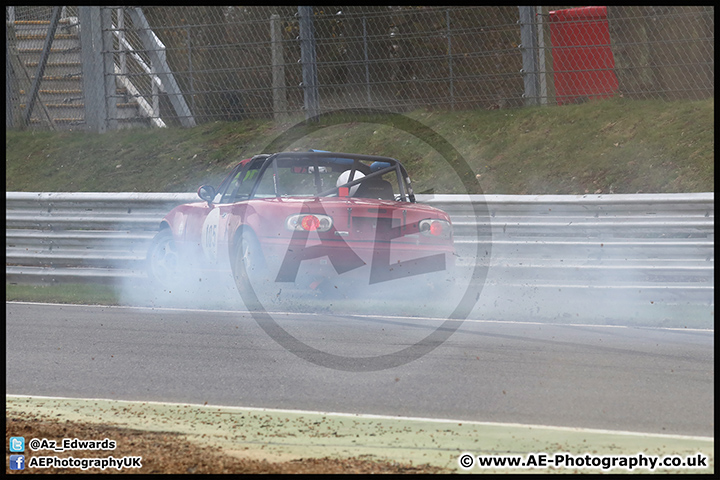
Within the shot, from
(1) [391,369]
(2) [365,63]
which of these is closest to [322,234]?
(1) [391,369]

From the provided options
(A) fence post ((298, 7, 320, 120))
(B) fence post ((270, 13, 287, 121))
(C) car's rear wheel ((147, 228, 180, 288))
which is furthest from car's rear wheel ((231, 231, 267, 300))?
(B) fence post ((270, 13, 287, 121))

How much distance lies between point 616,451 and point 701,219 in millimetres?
4855

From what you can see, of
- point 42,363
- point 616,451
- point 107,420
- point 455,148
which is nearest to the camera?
point 616,451

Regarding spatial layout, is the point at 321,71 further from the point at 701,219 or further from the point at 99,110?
the point at 701,219

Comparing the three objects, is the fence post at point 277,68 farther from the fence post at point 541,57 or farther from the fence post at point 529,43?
the fence post at point 541,57

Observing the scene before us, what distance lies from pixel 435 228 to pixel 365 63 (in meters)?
5.89

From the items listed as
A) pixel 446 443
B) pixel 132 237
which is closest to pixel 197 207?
pixel 132 237

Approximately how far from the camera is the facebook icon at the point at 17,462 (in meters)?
3.55

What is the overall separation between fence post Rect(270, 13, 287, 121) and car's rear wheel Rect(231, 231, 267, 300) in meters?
6.21

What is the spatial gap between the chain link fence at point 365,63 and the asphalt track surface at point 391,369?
6254mm

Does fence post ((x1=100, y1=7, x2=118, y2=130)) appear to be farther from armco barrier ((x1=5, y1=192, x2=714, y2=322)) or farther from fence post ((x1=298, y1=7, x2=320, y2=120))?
armco barrier ((x1=5, y1=192, x2=714, y2=322))

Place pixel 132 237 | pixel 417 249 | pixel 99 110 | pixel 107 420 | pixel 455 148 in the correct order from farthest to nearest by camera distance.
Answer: pixel 99 110 → pixel 455 148 → pixel 132 237 → pixel 417 249 → pixel 107 420

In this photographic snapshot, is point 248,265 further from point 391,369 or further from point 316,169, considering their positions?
point 391,369

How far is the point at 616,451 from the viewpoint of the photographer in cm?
372
